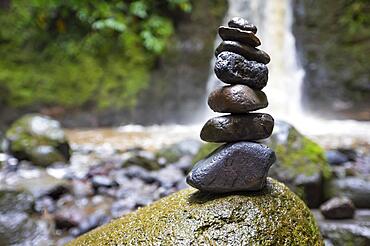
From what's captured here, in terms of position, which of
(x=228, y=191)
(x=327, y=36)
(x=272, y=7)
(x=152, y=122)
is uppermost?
(x=272, y=7)

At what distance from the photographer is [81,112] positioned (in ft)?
30.0

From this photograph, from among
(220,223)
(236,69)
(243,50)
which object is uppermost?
(243,50)

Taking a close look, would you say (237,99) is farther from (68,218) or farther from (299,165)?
(68,218)

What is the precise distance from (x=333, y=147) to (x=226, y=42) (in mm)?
4178

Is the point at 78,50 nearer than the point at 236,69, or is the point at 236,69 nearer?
the point at 236,69

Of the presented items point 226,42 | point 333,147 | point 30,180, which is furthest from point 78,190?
point 333,147

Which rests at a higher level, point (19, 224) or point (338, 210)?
point (338, 210)

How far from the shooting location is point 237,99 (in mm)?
1974

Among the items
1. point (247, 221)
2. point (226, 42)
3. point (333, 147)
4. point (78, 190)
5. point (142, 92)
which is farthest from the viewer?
point (142, 92)

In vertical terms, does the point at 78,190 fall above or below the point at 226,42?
below

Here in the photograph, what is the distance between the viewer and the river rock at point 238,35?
199cm

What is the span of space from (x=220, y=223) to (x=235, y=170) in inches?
12.4

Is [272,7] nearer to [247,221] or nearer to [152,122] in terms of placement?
[152,122]

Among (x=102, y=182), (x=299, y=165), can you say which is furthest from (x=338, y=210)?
(x=102, y=182)
